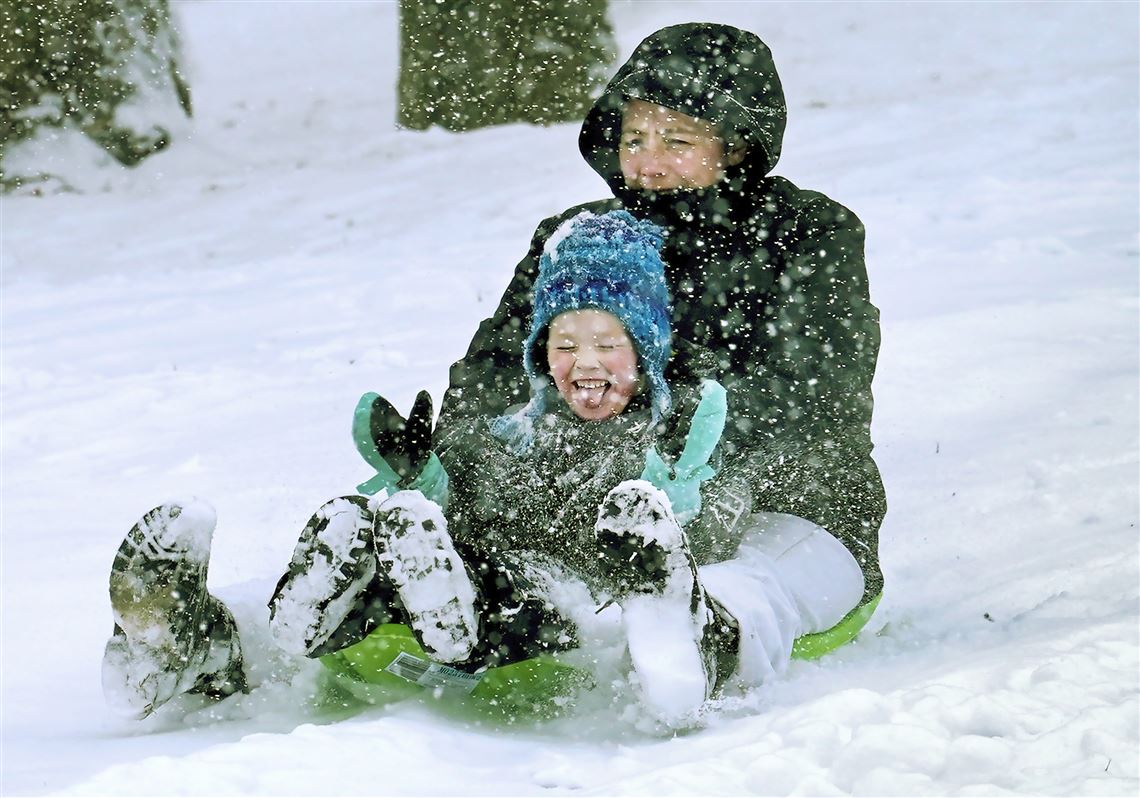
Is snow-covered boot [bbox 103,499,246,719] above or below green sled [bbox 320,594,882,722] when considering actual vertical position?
above

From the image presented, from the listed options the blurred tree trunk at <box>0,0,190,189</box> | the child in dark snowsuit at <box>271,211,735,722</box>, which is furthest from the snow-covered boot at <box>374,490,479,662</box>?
the blurred tree trunk at <box>0,0,190,189</box>

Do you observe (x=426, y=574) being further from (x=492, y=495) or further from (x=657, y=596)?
(x=492, y=495)

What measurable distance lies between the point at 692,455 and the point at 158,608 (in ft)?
3.61

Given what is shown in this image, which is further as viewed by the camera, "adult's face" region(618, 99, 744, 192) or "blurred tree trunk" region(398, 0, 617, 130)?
"blurred tree trunk" region(398, 0, 617, 130)

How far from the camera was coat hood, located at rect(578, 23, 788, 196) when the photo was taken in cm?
353

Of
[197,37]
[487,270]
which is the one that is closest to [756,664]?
[487,270]

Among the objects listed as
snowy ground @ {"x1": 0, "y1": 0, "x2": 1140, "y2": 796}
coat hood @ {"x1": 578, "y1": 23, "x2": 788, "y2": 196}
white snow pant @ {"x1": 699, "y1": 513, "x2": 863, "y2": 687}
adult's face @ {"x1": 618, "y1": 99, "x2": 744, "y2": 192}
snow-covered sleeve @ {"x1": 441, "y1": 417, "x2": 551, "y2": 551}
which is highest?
coat hood @ {"x1": 578, "y1": 23, "x2": 788, "y2": 196}

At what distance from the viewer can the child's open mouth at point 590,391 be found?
10.3 ft

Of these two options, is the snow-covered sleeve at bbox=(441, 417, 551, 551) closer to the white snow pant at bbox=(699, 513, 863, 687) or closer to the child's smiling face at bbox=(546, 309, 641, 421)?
the child's smiling face at bbox=(546, 309, 641, 421)

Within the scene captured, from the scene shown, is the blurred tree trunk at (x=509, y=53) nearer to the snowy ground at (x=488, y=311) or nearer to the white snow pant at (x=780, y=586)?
the snowy ground at (x=488, y=311)

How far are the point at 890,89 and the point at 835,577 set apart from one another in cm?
777

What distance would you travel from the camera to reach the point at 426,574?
271 cm

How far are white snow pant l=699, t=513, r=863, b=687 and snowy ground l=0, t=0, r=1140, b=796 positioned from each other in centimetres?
10

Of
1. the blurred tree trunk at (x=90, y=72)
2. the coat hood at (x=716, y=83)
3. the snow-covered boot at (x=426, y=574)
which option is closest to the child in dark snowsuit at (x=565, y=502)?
the snow-covered boot at (x=426, y=574)
